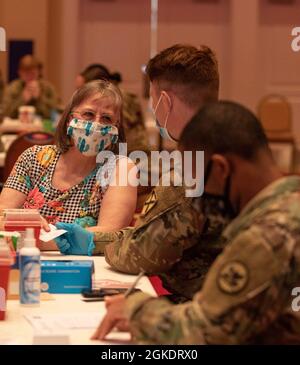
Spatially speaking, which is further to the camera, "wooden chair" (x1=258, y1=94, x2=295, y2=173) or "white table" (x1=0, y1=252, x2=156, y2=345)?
"wooden chair" (x1=258, y1=94, x2=295, y2=173)

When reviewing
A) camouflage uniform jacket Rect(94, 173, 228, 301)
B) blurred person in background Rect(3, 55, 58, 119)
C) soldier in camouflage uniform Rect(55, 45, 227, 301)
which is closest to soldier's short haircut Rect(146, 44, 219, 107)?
soldier in camouflage uniform Rect(55, 45, 227, 301)

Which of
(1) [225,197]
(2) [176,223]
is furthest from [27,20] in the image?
(1) [225,197]

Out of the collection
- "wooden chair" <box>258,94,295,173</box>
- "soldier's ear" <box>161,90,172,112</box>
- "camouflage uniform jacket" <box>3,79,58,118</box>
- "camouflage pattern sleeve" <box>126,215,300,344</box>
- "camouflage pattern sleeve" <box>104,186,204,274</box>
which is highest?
"soldier's ear" <box>161,90,172,112</box>

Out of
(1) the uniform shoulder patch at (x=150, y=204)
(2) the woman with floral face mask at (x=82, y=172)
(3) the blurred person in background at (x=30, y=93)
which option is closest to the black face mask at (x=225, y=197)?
(1) the uniform shoulder patch at (x=150, y=204)

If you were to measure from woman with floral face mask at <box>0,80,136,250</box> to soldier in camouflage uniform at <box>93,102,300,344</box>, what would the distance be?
1.44 meters

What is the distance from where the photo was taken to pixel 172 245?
288 centimetres

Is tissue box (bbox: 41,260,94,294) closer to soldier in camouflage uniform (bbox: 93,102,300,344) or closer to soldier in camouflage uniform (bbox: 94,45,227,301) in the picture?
soldier in camouflage uniform (bbox: 94,45,227,301)

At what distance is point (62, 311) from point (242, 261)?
0.76m

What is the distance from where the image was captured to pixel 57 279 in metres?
2.73

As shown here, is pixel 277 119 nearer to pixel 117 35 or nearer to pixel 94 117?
pixel 117 35

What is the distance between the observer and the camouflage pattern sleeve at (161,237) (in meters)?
2.88

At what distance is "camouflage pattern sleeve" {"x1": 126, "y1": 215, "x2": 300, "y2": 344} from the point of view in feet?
6.22

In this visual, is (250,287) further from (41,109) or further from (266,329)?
(41,109)
